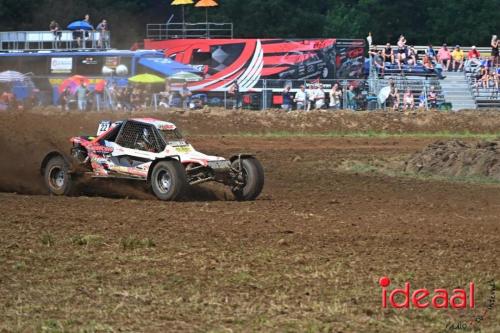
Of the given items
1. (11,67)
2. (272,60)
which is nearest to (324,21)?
(272,60)

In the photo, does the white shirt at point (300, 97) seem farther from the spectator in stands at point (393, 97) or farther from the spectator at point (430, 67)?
the spectator at point (430, 67)

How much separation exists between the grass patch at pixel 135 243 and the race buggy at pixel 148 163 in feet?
10.1

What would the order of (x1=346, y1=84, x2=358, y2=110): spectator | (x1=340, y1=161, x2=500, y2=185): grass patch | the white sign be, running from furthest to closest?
the white sign
(x1=346, y1=84, x2=358, y2=110): spectator
(x1=340, y1=161, x2=500, y2=185): grass patch

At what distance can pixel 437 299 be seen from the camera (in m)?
7.85

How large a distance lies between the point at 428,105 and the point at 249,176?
21.4 meters

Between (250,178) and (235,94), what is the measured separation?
67.4ft

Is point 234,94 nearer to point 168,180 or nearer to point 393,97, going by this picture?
point 393,97

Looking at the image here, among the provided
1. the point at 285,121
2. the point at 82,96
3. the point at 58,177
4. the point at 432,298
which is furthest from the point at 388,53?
the point at 432,298

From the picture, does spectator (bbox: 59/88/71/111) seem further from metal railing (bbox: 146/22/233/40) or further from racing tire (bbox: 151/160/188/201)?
racing tire (bbox: 151/160/188/201)

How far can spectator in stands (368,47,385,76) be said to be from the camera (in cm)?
3547

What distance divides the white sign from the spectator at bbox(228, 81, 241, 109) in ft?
20.8

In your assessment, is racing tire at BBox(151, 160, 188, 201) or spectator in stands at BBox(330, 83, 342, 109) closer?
racing tire at BBox(151, 160, 188, 201)

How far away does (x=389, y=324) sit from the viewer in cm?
719

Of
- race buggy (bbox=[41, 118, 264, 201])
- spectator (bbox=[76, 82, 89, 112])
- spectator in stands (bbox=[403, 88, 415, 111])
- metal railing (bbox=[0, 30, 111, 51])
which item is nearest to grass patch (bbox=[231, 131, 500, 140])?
spectator in stands (bbox=[403, 88, 415, 111])
